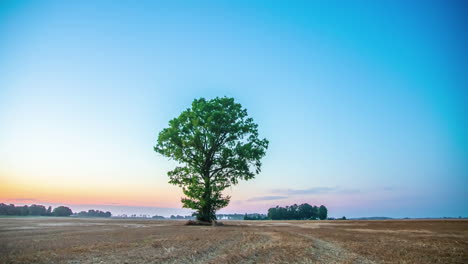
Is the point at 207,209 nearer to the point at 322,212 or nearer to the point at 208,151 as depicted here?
the point at 208,151

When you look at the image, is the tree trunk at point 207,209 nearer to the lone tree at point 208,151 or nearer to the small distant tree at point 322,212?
the lone tree at point 208,151

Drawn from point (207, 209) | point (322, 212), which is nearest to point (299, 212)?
point (322, 212)

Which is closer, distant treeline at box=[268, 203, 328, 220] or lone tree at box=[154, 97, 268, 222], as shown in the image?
lone tree at box=[154, 97, 268, 222]

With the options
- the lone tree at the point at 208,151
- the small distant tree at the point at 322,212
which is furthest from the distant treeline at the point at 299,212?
the lone tree at the point at 208,151

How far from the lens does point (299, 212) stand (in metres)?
127

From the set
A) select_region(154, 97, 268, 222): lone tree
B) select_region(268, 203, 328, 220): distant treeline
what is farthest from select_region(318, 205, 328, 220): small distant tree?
select_region(154, 97, 268, 222): lone tree

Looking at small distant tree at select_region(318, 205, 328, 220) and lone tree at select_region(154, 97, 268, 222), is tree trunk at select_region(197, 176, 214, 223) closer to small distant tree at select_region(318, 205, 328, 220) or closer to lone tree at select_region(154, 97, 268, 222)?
lone tree at select_region(154, 97, 268, 222)

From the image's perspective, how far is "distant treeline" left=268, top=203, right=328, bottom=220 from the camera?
127m

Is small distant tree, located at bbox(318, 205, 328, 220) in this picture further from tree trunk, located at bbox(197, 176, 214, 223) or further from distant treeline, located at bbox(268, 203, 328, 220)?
tree trunk, located at bbox(197, 176, 214, 223)

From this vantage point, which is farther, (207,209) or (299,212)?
(299,212)

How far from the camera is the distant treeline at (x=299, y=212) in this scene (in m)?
127

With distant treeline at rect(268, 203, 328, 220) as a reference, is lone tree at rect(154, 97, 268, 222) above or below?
above

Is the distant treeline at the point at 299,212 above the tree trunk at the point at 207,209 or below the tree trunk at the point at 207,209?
below

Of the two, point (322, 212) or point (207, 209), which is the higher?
point (207, 209)
